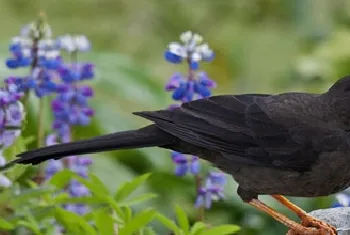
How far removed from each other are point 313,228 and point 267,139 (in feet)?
1.19

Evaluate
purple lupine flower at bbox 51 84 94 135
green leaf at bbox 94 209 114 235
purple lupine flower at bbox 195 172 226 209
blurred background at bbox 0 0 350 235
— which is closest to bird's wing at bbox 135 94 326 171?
purple lupine flower at bbox 195 172 226 209

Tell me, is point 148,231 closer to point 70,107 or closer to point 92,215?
point 92,215

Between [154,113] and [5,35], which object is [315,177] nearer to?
[154,113]

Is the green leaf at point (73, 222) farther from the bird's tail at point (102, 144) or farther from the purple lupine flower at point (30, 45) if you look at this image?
the purple lupine flower at point (30, 45)

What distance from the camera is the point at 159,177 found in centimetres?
426

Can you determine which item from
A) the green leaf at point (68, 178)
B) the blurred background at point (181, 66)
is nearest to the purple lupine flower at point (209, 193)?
the green leaf at point (68, 178)

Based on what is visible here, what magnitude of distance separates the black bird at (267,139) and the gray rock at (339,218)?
0.06 m

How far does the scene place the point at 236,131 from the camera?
316 centimetres

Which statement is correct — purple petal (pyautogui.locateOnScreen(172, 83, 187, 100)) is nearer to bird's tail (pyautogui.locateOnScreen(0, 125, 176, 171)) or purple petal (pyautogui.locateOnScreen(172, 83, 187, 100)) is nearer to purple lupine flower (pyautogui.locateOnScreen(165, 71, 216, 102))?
purple lupine flower (pyautogui.locateOnScreen(165, 71, 216, 102))

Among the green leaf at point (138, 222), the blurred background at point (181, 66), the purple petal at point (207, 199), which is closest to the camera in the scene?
the green leaf at point (138, 222)

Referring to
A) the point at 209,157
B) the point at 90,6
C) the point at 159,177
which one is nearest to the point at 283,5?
the point at 90,6

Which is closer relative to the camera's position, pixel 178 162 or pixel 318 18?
pixel 178 162

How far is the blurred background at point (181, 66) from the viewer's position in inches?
167

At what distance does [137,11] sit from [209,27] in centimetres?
56
